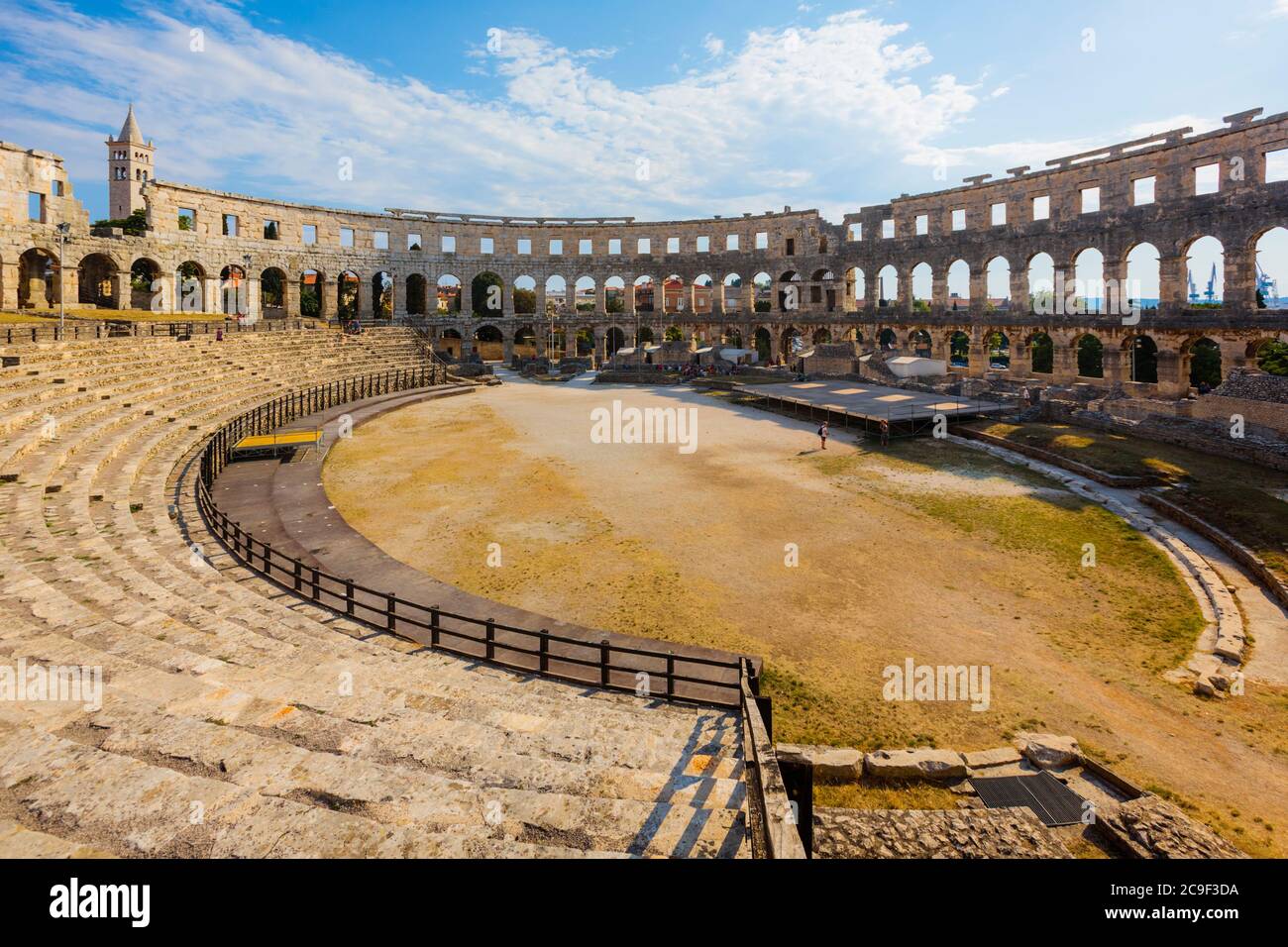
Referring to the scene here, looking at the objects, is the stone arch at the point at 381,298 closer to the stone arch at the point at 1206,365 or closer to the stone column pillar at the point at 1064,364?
the stone column pillar at the point at 1064,364

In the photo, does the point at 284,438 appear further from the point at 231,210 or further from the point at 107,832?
the point at 231,210

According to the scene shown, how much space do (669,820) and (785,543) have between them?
11.7 metres

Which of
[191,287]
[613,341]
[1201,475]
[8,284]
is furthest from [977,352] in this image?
[8,284]

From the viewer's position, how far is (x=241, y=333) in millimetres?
38500

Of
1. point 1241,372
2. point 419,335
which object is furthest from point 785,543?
point 419,335

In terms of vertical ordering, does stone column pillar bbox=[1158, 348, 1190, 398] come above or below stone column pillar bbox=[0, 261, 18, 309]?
A: below

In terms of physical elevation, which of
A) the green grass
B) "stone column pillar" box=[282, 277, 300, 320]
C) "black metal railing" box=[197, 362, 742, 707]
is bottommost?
"black metal railing" box=[197, 362, 742, 707]

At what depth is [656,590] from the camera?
14102mm

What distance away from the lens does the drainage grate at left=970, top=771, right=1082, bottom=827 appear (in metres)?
7.64

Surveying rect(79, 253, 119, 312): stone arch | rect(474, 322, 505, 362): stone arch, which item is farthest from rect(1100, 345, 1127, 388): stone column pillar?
rect(79, 253, 119, 312): stone arch

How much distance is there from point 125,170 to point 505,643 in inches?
3989

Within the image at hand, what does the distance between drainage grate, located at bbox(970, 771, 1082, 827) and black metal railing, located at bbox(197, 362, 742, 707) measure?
3.09m

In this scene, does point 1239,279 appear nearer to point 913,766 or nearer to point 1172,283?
point 1172,283

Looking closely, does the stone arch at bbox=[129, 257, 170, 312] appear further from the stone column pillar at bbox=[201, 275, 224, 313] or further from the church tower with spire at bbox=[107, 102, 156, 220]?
the church tower with spire at bbox=[107, 102, 156, 220]
